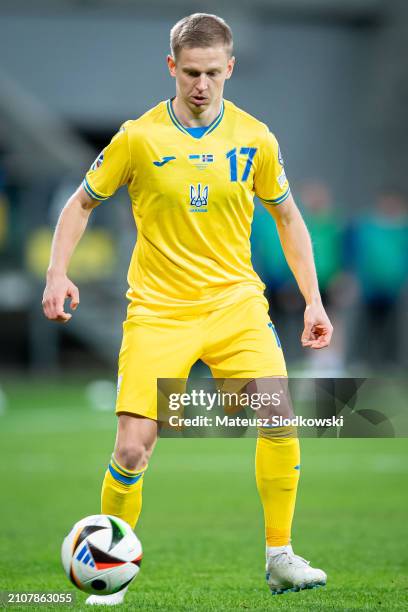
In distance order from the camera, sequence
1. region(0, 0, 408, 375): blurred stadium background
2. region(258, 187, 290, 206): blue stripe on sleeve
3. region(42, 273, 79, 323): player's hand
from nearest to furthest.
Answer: region(42, 273, 79, 323): player's hand → region(258, 187, 290, 206): blue stripe on sleeve → region(0, 0, 408, 375): blurred stadium background

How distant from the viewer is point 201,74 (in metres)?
5.50

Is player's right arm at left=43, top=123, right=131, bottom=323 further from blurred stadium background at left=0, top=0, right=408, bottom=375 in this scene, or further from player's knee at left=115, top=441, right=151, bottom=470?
blurred stadium background at left=0, top=0, right=408, bottom=375

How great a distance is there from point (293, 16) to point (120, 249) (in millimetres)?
7464

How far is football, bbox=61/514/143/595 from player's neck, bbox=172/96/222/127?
6.00ft

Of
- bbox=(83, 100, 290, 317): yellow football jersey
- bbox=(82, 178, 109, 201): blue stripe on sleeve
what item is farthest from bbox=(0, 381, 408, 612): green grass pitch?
bbox=(82, 178, 109, 201): blue stripe on sleeve

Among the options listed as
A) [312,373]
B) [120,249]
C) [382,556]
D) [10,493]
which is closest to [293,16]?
[120,249]

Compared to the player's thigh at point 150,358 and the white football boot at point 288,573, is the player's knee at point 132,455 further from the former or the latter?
the white football boot at point 288,573

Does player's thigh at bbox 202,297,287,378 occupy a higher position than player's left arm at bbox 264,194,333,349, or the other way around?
player's left arm at bbox 264,194,333,349

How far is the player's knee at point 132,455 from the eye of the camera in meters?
5.46

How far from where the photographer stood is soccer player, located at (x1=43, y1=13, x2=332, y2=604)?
552cm

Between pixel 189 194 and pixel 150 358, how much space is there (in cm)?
75

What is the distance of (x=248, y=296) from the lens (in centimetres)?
575

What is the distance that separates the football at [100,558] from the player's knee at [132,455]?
1.04 feet

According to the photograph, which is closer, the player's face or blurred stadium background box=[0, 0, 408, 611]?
the player's face
